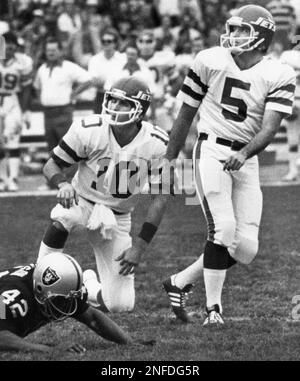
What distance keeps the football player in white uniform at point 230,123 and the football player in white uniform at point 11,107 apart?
6.41m

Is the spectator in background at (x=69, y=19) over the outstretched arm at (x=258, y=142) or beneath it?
beneath

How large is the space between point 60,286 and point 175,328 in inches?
38.3

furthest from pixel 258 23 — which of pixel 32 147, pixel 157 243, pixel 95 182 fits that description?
pixel 32 147

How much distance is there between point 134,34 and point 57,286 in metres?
10.1

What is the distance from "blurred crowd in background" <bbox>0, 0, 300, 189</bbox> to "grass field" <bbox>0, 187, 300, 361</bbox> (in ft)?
7.81

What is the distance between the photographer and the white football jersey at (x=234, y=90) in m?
5.77

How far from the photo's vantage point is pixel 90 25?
15.8 m

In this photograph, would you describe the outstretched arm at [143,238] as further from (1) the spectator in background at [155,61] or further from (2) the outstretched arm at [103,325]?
(1) the spectator in background at [155,61]

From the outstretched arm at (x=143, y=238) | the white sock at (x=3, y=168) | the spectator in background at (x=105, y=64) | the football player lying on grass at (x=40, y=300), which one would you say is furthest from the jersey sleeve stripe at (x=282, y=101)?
the white sock at (x=3, y=168)

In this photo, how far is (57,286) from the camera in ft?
15.8

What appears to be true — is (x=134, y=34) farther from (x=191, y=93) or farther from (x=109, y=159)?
(x=191, y=93)

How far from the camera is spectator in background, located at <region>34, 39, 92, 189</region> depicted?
1211 centimetres

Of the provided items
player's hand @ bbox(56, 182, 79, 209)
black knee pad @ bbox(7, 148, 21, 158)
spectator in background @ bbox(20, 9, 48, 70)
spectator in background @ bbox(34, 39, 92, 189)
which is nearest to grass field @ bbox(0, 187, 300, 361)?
player's hand @ bbox(56, 182, 79, 209)

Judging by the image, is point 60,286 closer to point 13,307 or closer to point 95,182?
point 13,307
